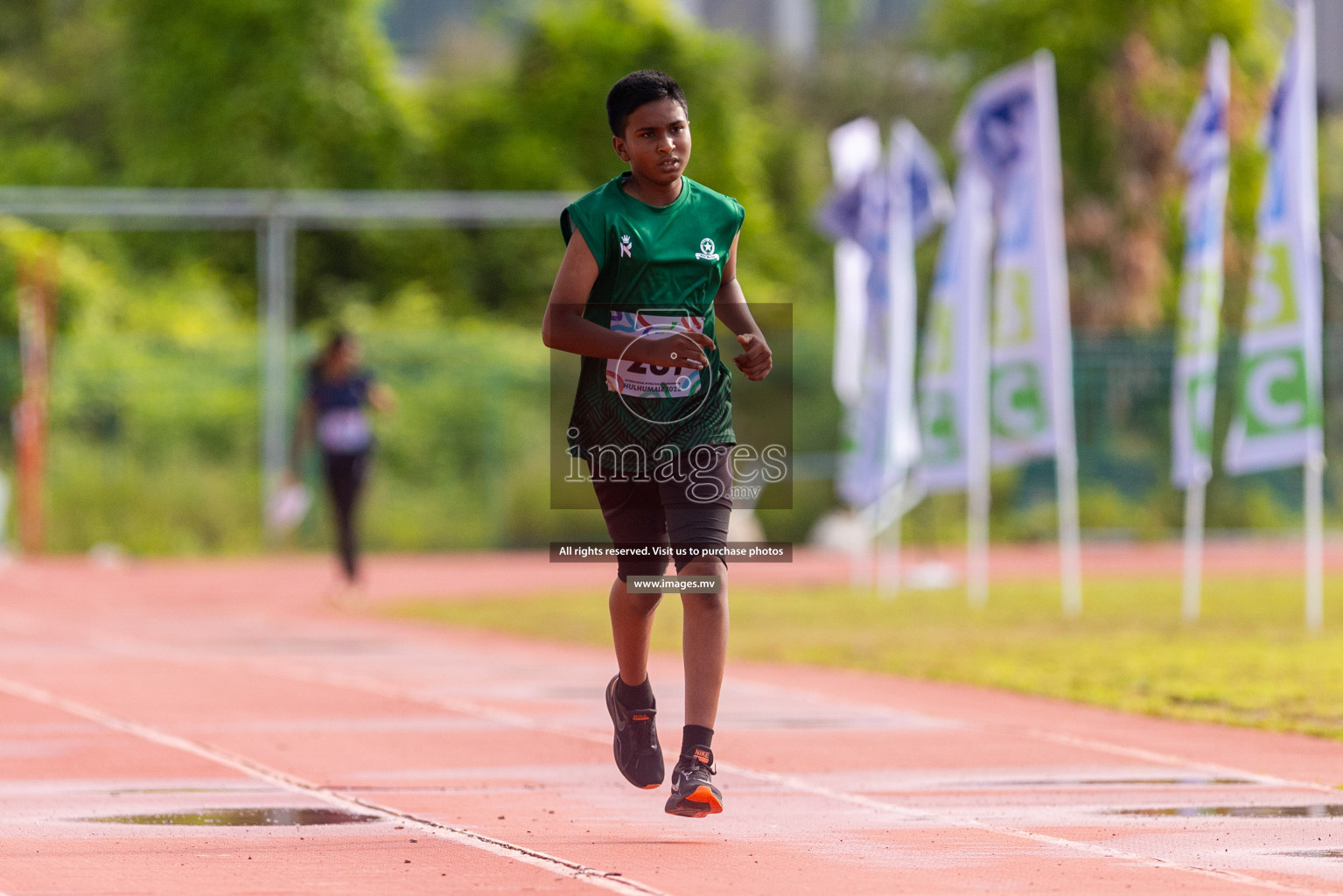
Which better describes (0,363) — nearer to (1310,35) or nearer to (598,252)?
(1310,35)

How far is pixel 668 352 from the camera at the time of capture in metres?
6.12

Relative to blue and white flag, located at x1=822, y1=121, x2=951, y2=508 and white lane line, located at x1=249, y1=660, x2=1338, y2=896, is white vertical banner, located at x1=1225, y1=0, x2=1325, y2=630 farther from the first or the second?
white lane line, located at x1=249, y1=660, x2=1338, y2=896

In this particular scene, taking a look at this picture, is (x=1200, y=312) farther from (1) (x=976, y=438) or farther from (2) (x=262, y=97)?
(2) (x=262, y=97)

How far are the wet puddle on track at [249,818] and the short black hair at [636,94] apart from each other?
2055 millimetres

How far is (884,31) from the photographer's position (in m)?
63.0

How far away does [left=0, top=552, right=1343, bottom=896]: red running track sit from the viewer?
5.43m

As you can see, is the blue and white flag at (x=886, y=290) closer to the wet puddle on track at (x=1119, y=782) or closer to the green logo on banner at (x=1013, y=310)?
the green logo on banner at (x=1013, y=310)

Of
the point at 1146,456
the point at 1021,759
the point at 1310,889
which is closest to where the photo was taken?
the point at 1310,889

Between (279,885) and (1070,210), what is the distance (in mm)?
A: 32175

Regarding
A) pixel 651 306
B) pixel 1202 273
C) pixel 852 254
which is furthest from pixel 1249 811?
pixel 852 254

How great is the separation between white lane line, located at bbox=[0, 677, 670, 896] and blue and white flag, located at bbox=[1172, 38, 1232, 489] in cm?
815

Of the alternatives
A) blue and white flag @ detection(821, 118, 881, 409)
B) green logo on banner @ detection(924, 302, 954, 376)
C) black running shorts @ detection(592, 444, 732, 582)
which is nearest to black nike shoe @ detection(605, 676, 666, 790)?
black running shorts @ detection(592, 444, 732, 582)

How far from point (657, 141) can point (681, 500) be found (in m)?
0.98

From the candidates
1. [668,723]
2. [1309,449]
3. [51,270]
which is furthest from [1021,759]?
[51,270]
